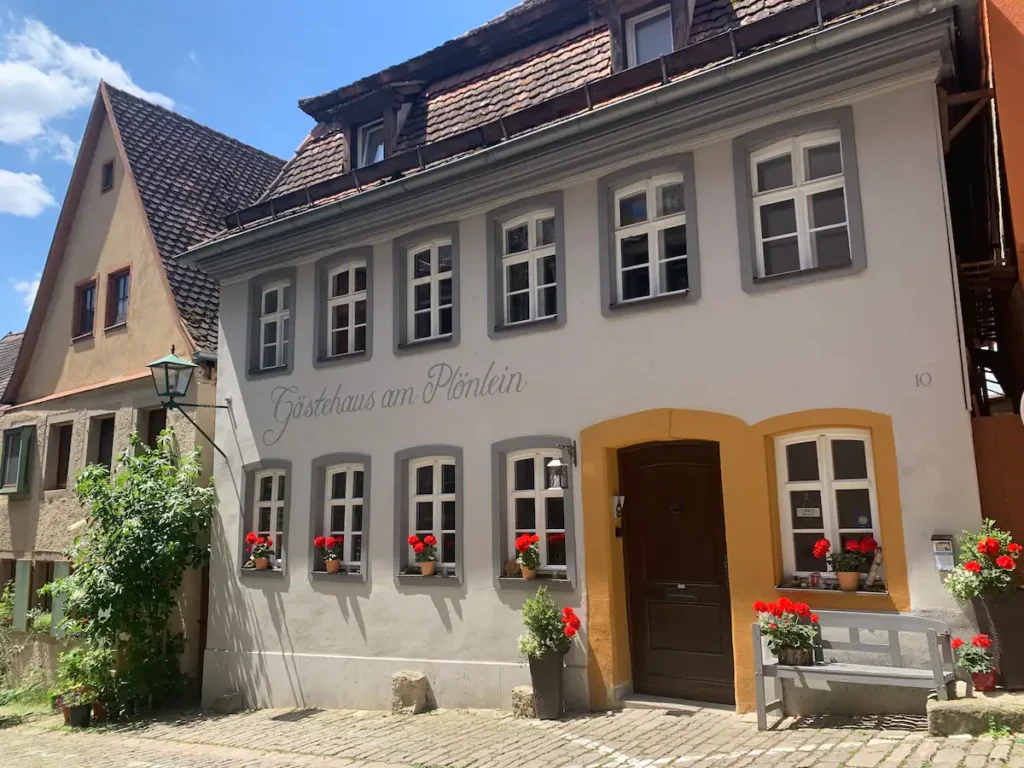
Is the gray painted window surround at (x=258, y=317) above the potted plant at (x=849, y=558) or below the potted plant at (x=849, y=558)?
above

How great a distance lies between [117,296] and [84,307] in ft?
3.88

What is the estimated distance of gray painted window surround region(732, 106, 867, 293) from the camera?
Result: 23.4 feet

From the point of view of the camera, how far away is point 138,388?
13.3 meters

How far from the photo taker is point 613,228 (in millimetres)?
8578

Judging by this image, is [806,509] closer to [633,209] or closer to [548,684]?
[548,684]

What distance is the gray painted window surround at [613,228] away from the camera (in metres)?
7.94

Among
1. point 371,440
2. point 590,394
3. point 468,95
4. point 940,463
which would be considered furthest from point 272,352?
point 940,463

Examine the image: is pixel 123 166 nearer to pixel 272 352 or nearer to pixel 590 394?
pixel 272 352

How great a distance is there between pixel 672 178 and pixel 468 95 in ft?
11.9

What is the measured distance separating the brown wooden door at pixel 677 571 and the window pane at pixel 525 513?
1006 mm

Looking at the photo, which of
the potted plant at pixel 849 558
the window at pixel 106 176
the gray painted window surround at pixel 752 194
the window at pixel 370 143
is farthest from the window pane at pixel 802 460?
the window at pixel 106 176

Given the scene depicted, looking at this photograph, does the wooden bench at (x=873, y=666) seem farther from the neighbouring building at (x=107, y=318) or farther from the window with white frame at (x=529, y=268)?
the neighbouring building at (x=107, y=318)

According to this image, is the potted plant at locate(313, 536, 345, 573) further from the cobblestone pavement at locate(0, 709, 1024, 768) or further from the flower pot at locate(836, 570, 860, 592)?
the flower pot at locate(836, 570, 860, 592)

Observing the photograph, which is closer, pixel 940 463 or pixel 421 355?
pixel 940 463
